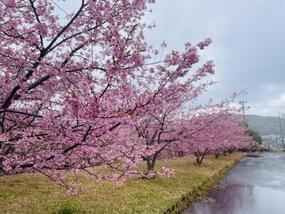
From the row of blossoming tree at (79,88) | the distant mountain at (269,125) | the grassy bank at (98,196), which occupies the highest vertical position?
the distant mountain at (269,125)

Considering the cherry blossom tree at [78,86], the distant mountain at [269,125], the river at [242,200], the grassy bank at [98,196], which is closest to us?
the cherry blossom tree at [78,86]

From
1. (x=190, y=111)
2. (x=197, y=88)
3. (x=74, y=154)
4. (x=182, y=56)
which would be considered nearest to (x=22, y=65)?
(x=74, y=154)

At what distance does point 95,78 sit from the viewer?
5.50 m

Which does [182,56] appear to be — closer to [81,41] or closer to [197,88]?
[81,41]

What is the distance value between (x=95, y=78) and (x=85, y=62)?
3.24ft

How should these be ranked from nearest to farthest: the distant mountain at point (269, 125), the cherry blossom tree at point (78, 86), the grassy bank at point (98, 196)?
the cherry blossom tree at point (78, 86)
the grassy bank at point (98, 196)
the distant mountain at point (269, 125)

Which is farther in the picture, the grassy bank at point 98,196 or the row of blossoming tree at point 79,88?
the grassy bank at point 98,196

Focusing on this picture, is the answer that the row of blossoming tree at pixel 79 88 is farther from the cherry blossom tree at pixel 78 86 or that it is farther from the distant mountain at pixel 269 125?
the distant mountain at pixel 269 125

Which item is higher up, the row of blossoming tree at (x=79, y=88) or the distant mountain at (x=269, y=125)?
the distant mountain at (x=269, y=125)

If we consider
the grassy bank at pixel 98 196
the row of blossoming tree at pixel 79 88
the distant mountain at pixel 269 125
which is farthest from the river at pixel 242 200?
the distant mountain at pixel 269 125

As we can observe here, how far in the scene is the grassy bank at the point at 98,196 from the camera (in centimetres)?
1143

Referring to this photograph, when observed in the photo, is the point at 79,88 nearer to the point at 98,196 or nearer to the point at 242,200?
the point at 98,196

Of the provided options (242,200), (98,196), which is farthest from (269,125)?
(98,196)

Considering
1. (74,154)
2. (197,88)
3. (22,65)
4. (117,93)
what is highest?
(197,88)
